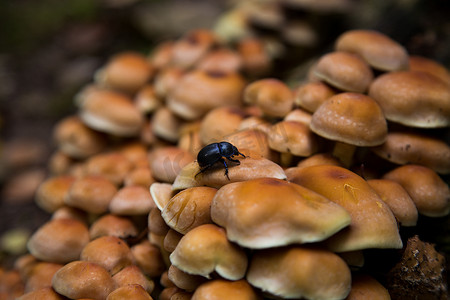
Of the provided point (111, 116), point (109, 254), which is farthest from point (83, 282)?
point (111, 116)

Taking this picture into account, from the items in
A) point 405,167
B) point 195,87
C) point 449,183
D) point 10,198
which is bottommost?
point 10,198

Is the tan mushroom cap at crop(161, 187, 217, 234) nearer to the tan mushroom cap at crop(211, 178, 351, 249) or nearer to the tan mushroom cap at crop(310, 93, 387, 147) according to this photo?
the tan mushroom cap at crop(211, 178, 351, 249)

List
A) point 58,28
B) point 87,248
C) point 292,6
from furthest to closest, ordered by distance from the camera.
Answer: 1. point 58,28
2. point 292,6
3. point 87,248

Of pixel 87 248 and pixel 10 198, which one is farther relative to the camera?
pixel 10 198

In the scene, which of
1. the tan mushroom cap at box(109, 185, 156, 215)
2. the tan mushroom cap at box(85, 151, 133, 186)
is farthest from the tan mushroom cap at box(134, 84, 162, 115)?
the tan mushroom cap at box(109, 185, 156, 215)

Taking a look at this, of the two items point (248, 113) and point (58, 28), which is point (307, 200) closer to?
point (248, 113)

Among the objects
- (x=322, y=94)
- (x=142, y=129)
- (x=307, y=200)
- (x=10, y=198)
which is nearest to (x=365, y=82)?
(x=322, y=94)
